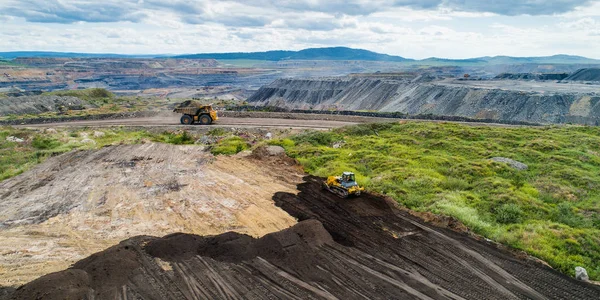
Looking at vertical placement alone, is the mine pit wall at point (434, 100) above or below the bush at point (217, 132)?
above

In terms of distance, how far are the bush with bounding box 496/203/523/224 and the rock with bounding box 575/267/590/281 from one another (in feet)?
13.4

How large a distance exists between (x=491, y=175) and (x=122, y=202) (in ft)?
71.5

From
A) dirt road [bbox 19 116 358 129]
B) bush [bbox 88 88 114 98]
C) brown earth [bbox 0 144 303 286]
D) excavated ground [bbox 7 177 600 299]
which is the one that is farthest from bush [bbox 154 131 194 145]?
bush [bbox 88 88 114 98]

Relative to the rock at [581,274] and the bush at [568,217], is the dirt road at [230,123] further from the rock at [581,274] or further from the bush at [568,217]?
the rock at [581,274]

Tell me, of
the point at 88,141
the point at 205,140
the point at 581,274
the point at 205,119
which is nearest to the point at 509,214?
the point at 581,274

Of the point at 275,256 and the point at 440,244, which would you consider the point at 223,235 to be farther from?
the point at 440,244

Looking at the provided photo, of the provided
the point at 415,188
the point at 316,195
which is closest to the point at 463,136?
the point at 415,188

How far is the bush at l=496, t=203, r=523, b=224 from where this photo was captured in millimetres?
17297

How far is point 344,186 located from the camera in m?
20.3

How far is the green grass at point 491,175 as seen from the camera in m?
15.7

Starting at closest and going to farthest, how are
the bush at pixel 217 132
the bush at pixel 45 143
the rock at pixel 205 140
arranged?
the bush at pixel 45 143, the rock at pixel 205 140, the bush at pixel 217 132

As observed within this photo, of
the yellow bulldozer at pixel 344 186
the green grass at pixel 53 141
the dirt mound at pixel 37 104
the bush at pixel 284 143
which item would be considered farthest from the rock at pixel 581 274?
the dirt mound at pixel 37 104

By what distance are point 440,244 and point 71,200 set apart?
62.2 feet

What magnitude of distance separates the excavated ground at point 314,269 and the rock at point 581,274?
15.7 inches
